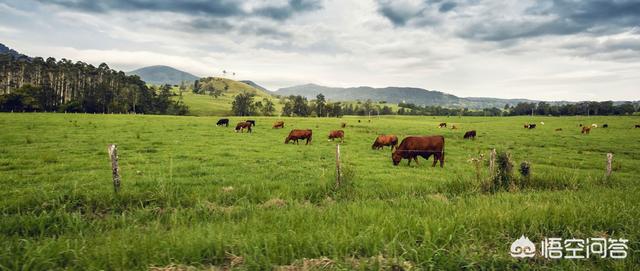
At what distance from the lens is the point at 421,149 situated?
755 inches

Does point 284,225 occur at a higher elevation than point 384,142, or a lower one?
lower

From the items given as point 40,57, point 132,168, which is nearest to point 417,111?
point 40,57

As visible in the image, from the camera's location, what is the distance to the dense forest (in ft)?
252

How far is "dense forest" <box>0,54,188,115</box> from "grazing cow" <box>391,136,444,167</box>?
78.3 m

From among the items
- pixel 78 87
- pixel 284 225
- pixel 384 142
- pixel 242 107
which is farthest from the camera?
pixel 242 107

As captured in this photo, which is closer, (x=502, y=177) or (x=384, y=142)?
(x=502, y=177)

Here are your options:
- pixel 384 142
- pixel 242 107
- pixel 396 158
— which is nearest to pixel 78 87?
pixel 242 107

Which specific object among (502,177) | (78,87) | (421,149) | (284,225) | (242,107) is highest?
(78,87)

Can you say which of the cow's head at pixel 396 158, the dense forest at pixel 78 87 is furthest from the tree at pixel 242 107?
the cow's head at pixel 396 158

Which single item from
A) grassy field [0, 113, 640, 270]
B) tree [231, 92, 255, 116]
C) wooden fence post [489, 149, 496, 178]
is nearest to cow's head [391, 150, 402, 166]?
grassy field [0, 113, 640, 270]

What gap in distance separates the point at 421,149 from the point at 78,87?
4038 inches

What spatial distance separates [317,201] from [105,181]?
24.8 feet

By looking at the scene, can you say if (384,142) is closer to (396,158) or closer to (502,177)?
(396,158)

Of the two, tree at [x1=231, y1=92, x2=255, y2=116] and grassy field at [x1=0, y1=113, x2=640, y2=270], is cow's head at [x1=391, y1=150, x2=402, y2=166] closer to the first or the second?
grassy field at [x1=0, y1=113, x2=640, y2=270]
